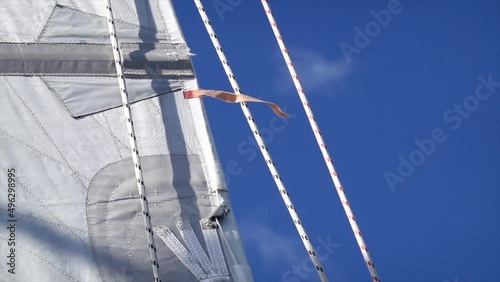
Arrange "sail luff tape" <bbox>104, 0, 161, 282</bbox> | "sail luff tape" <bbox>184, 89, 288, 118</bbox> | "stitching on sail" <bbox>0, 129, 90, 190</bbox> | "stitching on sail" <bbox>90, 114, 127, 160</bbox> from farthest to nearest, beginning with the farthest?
1. "sail luff tape" <bbox>184, 89, 288, 118</bbox>
2. "stitching on sail" <bbox>90, 114, 127, 160</bbox>
3. "stitching on sail" <bbox>0, 129, 90, 190</bbox>
4. "sail luff tape" <bbox>104, 0, 161, 282</bbox>

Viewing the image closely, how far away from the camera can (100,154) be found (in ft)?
22.0

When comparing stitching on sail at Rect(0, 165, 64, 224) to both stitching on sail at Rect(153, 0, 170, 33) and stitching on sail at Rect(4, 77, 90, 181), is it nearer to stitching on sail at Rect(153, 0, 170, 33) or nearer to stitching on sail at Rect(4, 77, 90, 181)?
stitching on sail at Rect(4, 77, 90, 181)

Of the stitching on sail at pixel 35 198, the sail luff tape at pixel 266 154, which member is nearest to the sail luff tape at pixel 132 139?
the stitching on sail at pixel 35 198

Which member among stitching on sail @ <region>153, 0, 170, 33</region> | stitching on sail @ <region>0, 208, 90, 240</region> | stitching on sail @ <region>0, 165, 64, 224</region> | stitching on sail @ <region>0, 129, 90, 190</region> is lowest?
stitching on sail @ <region>0, 208, 90, 240</region>

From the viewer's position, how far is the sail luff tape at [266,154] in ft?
21.4

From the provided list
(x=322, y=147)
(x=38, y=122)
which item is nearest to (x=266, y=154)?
(x=322, y=147)

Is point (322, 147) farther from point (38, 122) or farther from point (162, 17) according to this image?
point (38, 122)

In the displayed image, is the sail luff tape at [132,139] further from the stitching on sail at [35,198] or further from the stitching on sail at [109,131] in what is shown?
the stitching on sail at [35,198]

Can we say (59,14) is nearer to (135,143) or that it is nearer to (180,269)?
(135,143)

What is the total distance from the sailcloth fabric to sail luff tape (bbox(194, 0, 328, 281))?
256mm

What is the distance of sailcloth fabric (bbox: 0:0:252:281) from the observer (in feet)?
20.7

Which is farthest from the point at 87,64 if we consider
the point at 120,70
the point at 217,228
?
the point at 217,228

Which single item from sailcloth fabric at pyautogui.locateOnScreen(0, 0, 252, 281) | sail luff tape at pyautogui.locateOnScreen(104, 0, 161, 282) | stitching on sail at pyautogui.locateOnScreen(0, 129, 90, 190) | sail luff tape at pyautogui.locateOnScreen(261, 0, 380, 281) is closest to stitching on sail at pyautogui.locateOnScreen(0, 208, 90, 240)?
sailcloth fabric at pyautogui.locateOnScreen(0, 0, 252, 281)

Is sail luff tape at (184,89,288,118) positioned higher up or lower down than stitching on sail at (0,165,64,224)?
higher up
